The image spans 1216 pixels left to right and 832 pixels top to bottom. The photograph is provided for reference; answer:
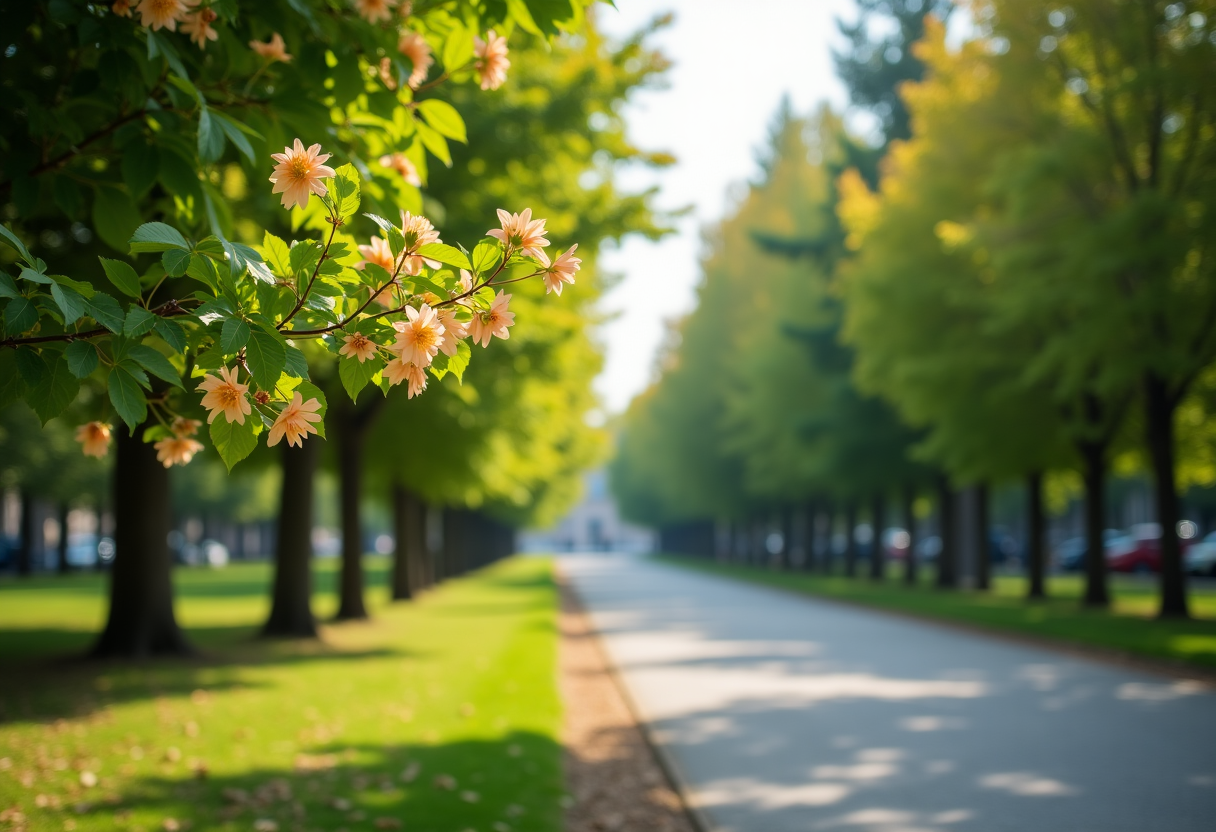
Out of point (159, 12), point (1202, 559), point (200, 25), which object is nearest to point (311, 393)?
point (159, 12)

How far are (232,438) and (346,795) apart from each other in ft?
13.2

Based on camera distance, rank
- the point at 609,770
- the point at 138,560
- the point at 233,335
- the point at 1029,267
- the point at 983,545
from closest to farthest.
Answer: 1. the point at 233,335
2. the point at 609,770
3. the point at 138,560
4. the point at 1029,267
5. the point at 983,545

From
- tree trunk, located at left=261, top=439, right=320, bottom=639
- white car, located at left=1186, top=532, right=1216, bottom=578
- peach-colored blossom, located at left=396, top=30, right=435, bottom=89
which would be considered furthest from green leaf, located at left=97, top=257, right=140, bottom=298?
white car, located at left=1186, top=532, right=1216, bottom=578

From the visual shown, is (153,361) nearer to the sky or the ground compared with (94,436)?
nearer to the sky

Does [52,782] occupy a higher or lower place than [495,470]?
lower

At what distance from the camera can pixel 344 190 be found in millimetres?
2537

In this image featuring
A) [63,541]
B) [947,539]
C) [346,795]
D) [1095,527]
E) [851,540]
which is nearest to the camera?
[346,795]

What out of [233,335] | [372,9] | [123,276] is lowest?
[233,335]

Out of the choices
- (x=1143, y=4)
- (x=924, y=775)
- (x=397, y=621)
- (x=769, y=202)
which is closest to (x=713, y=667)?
(x=924, y=775)

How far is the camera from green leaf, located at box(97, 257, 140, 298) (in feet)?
8.32

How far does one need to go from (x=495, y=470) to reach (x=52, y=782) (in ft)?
40.0

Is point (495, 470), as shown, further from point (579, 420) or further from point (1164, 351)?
point (1164, 351)

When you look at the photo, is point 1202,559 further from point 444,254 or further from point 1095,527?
point 444,254

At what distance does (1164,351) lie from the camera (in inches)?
585
